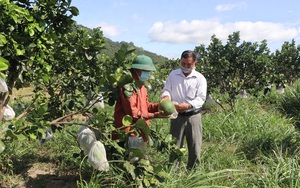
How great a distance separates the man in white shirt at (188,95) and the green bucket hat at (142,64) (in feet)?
2.41

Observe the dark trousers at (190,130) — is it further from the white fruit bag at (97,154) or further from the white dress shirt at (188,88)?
the white fruit bag at (97,154)

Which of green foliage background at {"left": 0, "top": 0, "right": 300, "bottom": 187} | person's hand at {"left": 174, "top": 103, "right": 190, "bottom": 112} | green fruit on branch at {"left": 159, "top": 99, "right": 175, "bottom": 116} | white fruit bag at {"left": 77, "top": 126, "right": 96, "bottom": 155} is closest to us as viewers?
green foliage background at {"left": 0, "top": 0, "right": 300, "bottom": 187}

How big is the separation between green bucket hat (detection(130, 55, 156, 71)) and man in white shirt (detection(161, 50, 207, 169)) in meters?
0.74

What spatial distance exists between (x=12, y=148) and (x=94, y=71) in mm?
1763

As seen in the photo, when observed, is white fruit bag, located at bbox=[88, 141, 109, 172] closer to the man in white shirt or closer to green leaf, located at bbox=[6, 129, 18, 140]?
green leaf, located at bbox=[6, 129, 18, 140]

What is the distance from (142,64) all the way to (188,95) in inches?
34.1

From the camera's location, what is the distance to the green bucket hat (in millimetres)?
2338

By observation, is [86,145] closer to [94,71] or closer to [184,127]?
[94,71]

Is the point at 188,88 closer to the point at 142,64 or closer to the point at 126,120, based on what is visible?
the point at 142,64

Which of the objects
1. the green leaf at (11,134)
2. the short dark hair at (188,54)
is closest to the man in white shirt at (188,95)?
the short dark hair at (188,54)

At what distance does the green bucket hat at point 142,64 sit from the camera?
7.67 feet

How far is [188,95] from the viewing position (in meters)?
3.07

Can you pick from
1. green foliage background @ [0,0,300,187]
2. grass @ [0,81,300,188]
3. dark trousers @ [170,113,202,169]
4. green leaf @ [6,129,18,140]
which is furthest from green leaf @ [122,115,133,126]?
dark trousers @ [170,113,202,169]

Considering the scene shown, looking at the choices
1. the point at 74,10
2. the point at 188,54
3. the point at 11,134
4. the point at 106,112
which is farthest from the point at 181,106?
the point at 11,134
